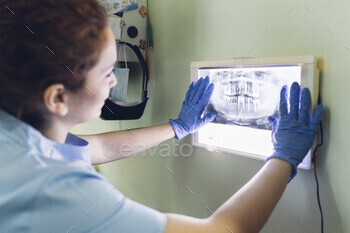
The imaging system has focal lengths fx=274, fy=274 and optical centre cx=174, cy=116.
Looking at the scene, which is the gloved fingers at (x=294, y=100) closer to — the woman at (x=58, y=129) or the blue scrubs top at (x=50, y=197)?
the woman at (x=58, y=129)

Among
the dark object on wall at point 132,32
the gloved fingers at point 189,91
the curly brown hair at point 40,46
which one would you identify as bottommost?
the gloved fingers at point 189,91

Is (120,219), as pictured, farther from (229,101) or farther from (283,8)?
(283,8)

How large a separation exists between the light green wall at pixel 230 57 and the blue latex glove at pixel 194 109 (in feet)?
0.36

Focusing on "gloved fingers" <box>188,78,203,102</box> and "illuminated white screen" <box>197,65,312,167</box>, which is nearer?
"illuminated white screen" <box>197,65,312,167</box>

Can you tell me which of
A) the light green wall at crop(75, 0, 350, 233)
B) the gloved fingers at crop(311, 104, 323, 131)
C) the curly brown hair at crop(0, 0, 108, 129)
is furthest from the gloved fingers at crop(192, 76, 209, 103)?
the curly brown hair at crop(0, 0, 108, 129)

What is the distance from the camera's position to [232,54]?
3.27 ft

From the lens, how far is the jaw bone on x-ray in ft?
2.82

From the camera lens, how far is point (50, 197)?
510 millimetres

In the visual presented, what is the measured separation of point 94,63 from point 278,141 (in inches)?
22.1

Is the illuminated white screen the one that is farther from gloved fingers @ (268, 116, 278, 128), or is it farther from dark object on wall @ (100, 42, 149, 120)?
dark object on wall @ (100, 42, 149, 120)

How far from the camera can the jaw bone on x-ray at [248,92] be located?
860 mm

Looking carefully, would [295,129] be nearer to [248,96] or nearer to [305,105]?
[305,105]

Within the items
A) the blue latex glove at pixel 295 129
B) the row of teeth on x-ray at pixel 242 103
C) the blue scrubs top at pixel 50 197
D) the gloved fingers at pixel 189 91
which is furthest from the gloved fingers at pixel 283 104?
the blue scrubs top at pixel 50 197

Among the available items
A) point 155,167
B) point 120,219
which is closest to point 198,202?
point 155,167
